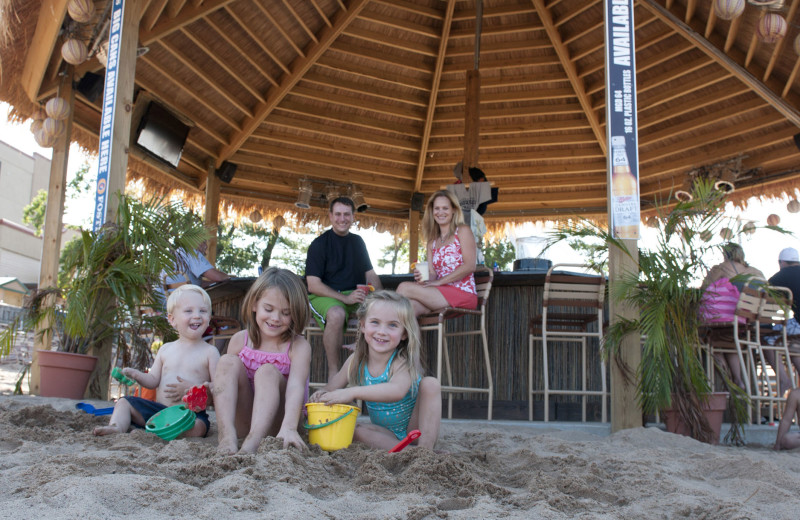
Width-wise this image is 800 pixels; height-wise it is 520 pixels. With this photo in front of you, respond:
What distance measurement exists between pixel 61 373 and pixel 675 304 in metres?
3.40

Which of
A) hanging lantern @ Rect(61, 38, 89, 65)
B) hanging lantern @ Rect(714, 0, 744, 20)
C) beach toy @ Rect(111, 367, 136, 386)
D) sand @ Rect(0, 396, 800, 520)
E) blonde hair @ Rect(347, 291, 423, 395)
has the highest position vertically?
hanging lantern @ Rect(714, 0, 744, 20)

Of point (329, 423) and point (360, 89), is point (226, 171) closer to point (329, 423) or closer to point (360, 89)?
point (360, 89)

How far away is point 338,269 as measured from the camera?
438 cm

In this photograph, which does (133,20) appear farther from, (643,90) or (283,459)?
(643,90)

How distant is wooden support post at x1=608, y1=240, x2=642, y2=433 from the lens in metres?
3.34

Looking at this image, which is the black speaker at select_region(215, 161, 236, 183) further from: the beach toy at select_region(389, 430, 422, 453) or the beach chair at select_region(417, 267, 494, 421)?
the beach toy at select_region(389, 430, 422, 453)

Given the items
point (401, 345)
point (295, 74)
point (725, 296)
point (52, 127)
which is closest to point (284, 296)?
point (401, 345)

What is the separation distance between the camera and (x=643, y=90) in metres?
7.75

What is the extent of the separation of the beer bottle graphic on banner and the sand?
50.6 inches

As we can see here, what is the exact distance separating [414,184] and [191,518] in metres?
8.34

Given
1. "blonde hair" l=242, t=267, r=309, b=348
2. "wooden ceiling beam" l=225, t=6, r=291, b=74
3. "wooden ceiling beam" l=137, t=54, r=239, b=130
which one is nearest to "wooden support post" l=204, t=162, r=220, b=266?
"wooden ceiling beam" l=137, t=54, r=239, b=130

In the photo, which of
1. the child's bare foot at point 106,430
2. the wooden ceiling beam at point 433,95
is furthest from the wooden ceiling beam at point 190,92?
the child's bare foot at point 106,430

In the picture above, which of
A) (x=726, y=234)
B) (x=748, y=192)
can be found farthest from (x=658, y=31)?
(x=726, y=234)

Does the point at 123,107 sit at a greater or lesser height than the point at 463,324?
greater
